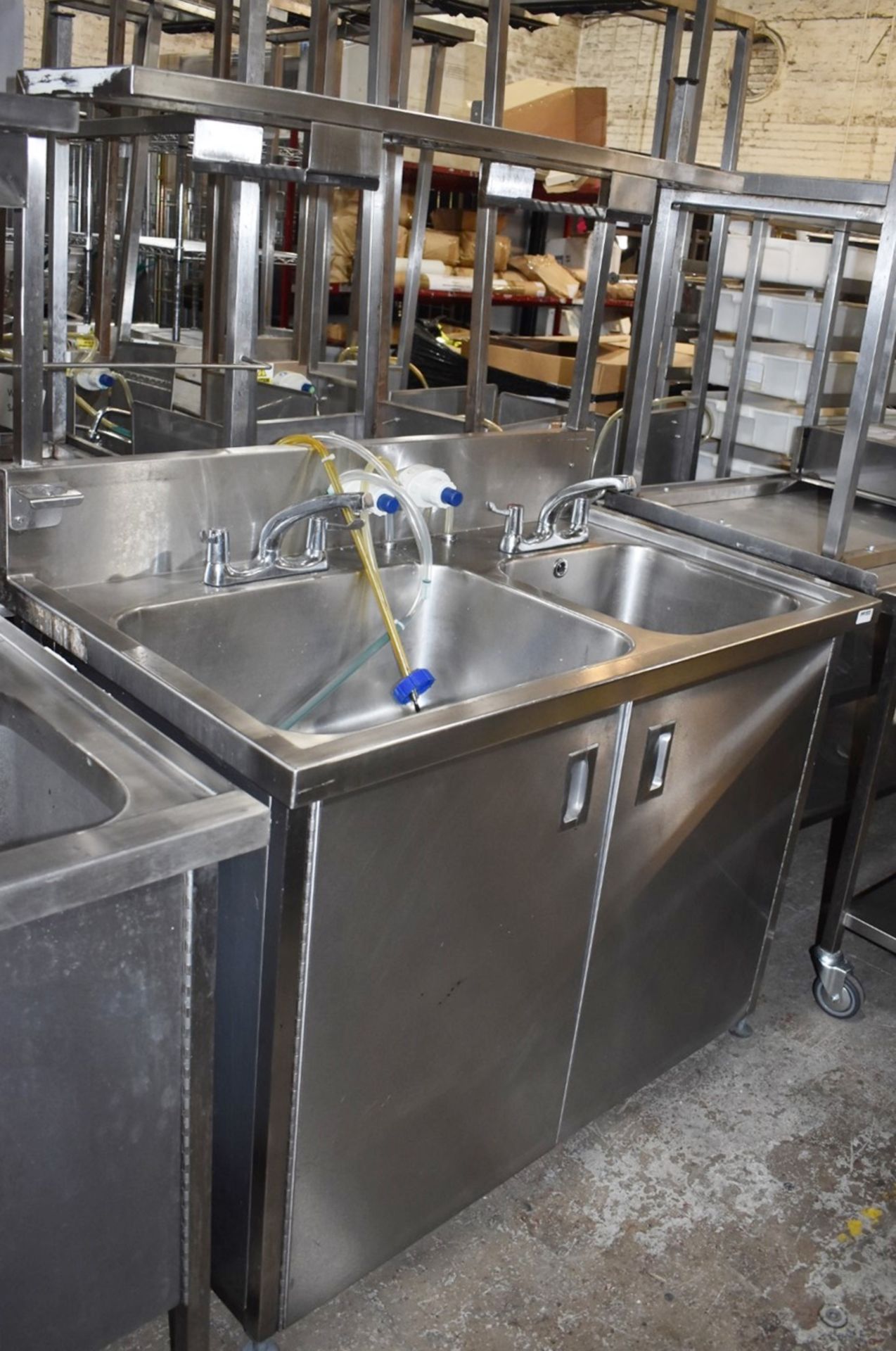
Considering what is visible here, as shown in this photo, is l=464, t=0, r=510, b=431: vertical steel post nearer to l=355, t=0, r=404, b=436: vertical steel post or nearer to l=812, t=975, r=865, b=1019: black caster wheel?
l=355, t=0, r=404, b=436: vertical steel post

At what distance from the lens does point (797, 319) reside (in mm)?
2932

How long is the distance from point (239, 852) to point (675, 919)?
91cm

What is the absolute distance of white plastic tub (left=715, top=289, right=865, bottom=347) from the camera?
2.87 metres

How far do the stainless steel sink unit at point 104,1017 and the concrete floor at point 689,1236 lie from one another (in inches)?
15.3

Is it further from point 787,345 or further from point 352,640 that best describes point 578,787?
point 787,345

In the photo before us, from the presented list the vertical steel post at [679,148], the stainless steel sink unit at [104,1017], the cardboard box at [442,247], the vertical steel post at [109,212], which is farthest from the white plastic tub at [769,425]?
the cardboard box at [442,247]

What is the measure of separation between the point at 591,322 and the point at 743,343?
2.51 feet

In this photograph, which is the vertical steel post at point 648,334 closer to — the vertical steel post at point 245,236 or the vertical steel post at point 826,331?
the vertical steel post at point 826,331

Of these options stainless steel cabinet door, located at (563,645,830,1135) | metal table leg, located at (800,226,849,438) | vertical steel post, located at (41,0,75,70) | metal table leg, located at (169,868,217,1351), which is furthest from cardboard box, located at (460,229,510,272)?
metal table leg, located at (169,868,217,1351)

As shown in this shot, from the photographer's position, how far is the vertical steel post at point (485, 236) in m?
2.05

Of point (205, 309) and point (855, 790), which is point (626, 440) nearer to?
point (855, 790)

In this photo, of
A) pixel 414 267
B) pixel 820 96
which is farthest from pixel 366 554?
pixel 820 96

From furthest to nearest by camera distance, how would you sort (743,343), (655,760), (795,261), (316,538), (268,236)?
(268,236)
(795,261)
(743,343)
(316,538)
(655,760)

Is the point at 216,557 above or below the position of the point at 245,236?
below
